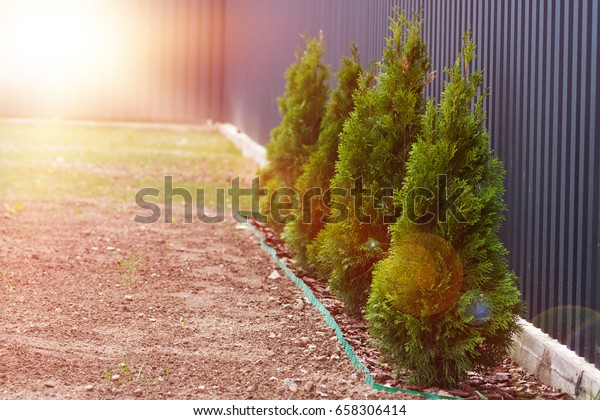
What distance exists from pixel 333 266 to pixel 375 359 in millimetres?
1198

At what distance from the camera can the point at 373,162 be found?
5988mm

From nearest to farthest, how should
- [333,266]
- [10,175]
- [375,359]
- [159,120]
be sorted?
[375,359]
[333,266]
[10,175]
[159,120]

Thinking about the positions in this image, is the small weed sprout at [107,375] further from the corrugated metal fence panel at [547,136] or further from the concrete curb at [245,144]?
the concrete curb at [245,144]

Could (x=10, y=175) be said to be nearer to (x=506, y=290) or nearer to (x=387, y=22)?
(x=387, y=22)

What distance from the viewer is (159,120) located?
23.2 metres

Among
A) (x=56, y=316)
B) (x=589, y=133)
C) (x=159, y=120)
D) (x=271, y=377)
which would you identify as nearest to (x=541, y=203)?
(x=589, y=133)

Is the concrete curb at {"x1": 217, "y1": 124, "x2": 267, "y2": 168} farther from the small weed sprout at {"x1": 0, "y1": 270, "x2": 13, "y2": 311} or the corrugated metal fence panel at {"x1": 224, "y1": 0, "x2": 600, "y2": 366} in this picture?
the corrugated metal fence panel at {"x1": 224, "y1": 0, "x2": 600, "y2": 366}

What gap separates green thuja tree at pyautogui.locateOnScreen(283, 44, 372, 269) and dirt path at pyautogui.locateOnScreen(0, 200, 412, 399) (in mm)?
457

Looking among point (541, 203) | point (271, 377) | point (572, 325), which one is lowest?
point (271, 377)

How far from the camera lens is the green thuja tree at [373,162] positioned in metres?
5.83

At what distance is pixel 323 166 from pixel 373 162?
5.44 ft

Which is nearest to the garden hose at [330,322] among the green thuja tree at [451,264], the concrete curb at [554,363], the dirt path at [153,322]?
the dirt path at [153,322]

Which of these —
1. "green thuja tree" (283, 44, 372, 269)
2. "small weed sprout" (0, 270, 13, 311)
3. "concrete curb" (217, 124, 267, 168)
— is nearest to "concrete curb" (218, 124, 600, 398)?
"green thuja tree" (283, 44, 372, 269)

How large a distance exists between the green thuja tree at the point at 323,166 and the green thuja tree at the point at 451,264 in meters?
2.47
